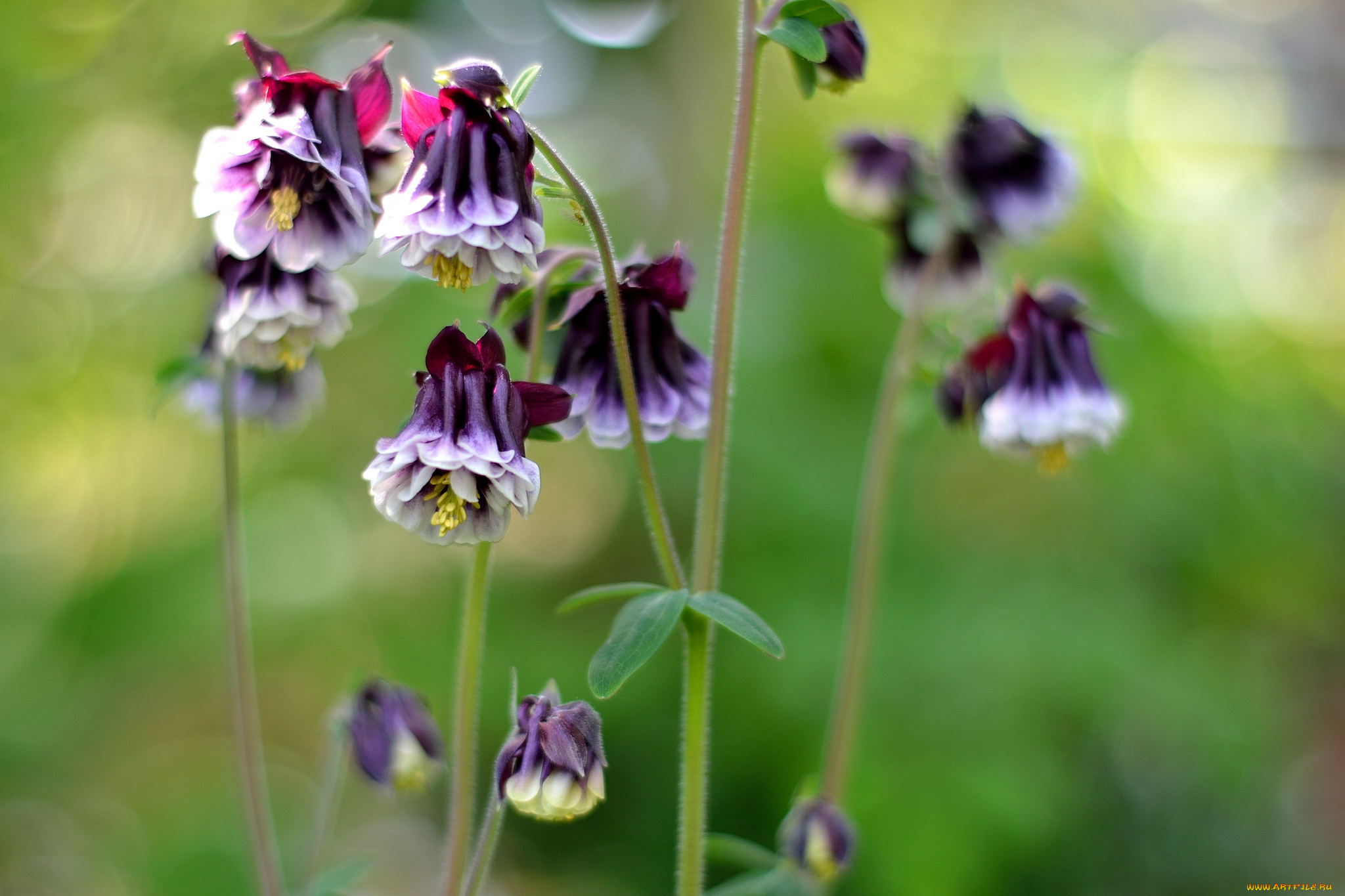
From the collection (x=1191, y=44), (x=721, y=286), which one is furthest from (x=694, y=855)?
(x=1191, y=44)

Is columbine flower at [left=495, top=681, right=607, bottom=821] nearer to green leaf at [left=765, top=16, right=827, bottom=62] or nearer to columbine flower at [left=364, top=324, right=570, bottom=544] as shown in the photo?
columbine flower at [left=364, top=324, right=570, bottom=544]

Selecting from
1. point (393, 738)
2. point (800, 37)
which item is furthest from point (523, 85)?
point (393, 738)

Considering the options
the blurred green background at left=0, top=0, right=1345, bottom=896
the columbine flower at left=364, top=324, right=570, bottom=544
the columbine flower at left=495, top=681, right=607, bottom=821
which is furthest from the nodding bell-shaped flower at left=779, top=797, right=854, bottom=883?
the blurred green background at left=0, top=0, right=1345, bottom=896

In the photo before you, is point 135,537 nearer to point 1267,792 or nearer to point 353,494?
point 353,494

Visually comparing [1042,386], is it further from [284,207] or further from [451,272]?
[284,207]

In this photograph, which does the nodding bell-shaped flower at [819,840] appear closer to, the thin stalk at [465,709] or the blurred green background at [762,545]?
the thin stalk at [465,709]
